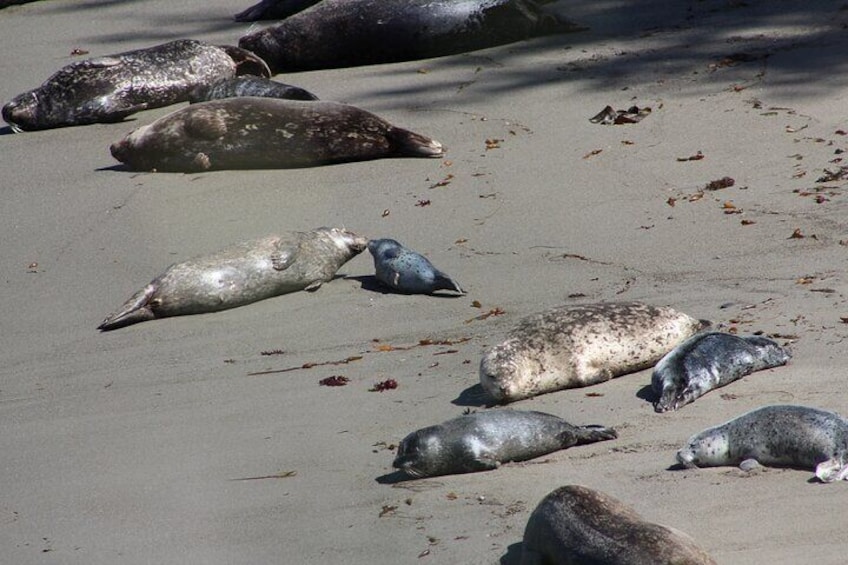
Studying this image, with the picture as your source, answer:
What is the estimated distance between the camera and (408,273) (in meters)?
5.72

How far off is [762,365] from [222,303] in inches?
101

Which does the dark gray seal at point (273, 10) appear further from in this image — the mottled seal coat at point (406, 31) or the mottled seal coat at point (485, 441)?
the mottled seal coat at point (485, 441)

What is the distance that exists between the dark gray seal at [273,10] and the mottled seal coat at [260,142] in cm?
326

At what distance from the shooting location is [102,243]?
6.77 meters

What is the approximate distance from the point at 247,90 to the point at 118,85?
940 mm

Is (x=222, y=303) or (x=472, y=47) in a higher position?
(x=472, y=47)

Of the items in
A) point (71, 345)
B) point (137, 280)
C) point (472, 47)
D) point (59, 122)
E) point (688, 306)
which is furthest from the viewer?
point (472, 47)

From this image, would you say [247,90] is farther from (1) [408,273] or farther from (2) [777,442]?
(2) [777,442]

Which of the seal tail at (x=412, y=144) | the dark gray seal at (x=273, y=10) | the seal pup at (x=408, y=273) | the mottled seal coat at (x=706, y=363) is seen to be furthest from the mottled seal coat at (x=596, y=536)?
the dark gray seal at (x=273, y=10)

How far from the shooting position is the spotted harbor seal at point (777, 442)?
3422mm

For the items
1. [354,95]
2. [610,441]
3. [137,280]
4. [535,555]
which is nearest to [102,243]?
[137,280]

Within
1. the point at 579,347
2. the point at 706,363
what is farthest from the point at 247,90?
the point at 706,363

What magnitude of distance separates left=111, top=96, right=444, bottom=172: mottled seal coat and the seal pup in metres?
1.85

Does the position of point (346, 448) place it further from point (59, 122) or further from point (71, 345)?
point (59, 122)
